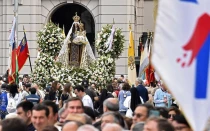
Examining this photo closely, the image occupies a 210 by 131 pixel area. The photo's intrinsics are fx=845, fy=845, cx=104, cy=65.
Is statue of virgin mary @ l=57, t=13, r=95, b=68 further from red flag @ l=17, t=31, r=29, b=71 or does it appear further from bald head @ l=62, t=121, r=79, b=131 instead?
bald head @ l=62, t=121, r=79, b=131

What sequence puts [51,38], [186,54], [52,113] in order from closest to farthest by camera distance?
[186,54], [52,113], [51,38]

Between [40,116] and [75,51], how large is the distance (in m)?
22.9

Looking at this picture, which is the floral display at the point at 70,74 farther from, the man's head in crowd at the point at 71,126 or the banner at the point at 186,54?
the banner at the point at 186,54

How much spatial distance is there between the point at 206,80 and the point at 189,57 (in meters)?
0.21

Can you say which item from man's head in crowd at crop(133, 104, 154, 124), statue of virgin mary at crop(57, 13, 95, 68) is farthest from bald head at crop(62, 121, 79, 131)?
statue of virgin mary at crop(57, 13, 95, 68)

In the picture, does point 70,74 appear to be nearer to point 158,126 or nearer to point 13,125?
point 13,125

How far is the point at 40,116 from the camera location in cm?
1057

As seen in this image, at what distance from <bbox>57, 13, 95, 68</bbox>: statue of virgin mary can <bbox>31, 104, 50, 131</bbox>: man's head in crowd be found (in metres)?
22.0

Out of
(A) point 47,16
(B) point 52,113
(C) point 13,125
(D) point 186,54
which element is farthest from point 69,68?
(D) point 186,54

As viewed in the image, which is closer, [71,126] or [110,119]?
[71,126]

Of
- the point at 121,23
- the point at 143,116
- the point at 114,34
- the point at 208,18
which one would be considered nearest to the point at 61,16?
the point at 121,23

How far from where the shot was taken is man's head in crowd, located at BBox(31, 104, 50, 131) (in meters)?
Result: 10.4

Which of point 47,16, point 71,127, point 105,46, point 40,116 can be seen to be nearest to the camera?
point 71,127

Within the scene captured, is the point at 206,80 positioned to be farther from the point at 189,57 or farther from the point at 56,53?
the point at 56,53
